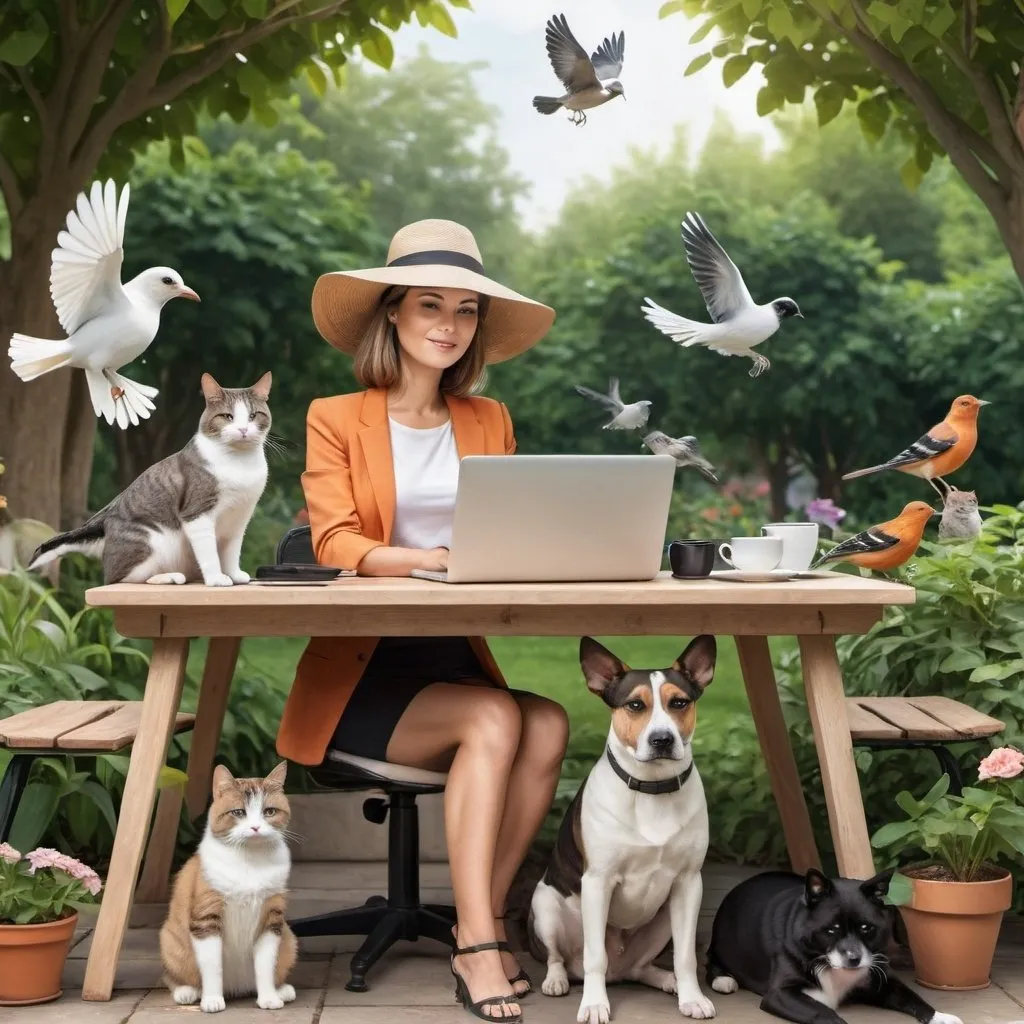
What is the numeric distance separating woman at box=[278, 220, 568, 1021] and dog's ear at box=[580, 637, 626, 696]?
20cm

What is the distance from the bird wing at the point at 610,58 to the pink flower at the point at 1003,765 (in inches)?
79.4

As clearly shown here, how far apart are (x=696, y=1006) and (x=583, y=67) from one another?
2365 mm

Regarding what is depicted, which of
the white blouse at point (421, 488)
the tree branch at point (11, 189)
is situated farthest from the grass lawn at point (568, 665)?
the white blouse at point (421, 488)

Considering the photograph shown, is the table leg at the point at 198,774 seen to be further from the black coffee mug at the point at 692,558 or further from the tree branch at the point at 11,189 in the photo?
the tree branch at the point at 11,189

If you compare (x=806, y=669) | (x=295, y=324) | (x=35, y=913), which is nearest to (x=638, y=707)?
(x=806, y=669)

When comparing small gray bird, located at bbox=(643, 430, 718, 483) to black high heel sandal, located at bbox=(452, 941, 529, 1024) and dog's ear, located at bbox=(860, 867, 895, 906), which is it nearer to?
dog's ear, located at bbox=(860, 867, 895, 906)

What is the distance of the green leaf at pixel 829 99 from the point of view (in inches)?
193

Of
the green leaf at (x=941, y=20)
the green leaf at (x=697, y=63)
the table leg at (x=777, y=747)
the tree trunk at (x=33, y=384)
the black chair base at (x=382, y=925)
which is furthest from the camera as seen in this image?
the tree trunk at (x=33, y=384)

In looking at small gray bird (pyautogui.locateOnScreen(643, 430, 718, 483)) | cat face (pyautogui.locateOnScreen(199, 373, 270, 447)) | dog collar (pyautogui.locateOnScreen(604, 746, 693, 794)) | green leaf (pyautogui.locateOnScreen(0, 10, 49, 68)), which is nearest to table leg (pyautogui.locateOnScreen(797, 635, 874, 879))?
dog collar (pyautogui.locateOnScreen(604, 746, 693, 794))

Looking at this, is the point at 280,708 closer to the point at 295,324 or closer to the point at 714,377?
the point at 295,324

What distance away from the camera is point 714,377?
988 centimetres

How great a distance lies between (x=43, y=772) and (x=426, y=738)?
48.5 inches

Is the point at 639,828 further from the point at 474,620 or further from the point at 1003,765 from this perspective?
the point at 1003,765

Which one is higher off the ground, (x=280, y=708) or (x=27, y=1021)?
(x=280, y=708)
